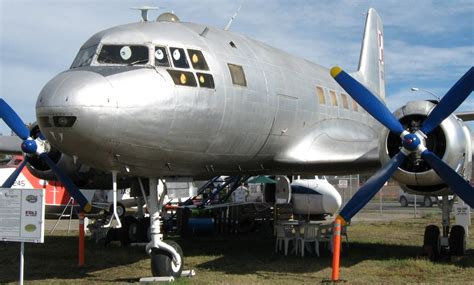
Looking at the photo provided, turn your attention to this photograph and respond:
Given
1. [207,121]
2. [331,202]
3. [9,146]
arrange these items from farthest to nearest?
[331,202]
[9,146]
[207,121]

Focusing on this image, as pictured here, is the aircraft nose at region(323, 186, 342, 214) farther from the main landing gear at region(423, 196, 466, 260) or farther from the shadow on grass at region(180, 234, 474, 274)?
the main landing gear at region(423, 196, 466, 260)

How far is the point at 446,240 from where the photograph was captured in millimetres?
11336

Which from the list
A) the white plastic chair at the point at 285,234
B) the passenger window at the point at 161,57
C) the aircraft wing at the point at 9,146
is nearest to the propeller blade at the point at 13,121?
the aircraft wing at the point at 9,146

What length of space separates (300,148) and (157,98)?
165 inches

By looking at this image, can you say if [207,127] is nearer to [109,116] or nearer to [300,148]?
[109,116]

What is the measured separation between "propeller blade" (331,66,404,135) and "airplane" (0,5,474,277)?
18mm

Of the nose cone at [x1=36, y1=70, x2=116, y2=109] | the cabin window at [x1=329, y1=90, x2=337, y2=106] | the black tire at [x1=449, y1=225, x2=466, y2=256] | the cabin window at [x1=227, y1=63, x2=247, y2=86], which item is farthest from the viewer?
the cabin window at [x1=329, y1=90, x2=337, y2=106]

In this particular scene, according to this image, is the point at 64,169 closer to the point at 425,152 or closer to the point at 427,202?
the point at 425,152

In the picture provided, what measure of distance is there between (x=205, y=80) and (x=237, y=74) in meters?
0.94

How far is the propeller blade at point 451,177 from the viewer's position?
932cm

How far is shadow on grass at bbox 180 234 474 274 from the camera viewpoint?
1072cm

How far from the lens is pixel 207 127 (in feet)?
30.2

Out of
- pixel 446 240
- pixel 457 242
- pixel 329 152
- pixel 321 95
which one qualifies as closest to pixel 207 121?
pixel 329 152

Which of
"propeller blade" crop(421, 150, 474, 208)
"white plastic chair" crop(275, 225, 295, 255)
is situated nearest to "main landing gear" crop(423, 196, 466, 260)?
"propeller blade" crop(421, 150, 474, 208)
